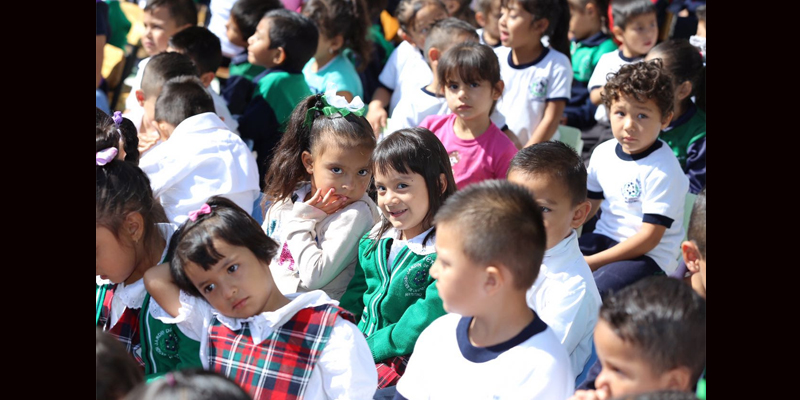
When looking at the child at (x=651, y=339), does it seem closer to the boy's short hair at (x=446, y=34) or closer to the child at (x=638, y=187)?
the child at (x=638, y=187)

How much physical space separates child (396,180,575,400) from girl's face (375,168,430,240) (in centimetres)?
65

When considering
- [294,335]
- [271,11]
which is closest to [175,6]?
[271,11]

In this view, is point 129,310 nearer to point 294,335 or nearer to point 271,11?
point 294,335

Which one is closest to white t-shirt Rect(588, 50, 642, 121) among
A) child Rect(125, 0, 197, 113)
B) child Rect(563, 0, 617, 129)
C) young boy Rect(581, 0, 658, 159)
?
young boy Rect(581, 0, 658, 159)

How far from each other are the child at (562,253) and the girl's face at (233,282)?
0.77 m

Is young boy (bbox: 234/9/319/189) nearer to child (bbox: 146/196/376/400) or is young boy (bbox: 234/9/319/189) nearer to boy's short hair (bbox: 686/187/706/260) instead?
child (bbox: 146/196/376/400)

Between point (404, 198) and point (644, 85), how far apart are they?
1.19m

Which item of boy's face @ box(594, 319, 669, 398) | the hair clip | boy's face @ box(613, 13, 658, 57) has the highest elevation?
the hair clip

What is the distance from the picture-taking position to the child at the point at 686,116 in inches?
152

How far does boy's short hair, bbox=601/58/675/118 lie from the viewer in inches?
124

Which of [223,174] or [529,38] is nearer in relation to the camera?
[223,174]

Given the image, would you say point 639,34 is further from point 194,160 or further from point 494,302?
point 494,302

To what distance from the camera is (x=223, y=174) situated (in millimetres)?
3492

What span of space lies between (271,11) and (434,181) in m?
2.64
